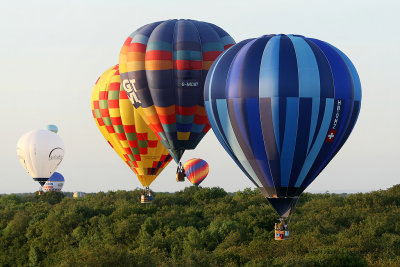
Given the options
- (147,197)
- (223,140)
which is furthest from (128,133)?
→ (223,140)

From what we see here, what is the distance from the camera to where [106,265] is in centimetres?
3884

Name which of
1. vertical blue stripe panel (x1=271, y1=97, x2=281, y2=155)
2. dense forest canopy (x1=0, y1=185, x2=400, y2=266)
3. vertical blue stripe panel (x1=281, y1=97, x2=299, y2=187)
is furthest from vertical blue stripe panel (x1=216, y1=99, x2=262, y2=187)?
dense forest canopy (x1=0, y1=185, x2=400, y2=266)

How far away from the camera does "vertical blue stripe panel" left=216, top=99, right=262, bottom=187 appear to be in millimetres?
35531

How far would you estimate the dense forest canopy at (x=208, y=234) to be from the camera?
42.6 metres

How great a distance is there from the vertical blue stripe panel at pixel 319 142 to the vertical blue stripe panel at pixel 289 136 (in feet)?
2.69

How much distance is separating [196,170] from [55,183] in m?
32.7

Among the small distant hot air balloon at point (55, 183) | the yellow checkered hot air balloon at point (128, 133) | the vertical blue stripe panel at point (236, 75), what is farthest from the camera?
the small distant hot air balloon at point (55, 183)

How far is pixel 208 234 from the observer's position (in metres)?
56.4

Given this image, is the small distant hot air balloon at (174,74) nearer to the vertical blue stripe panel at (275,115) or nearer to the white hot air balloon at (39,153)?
the vertical blue stripe panel at (275,115)

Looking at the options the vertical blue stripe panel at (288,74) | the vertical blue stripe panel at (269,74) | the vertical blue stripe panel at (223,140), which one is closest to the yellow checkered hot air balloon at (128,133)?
the vertical blue stripe panel at (223,140)

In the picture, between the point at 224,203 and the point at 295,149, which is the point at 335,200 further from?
the point at 295,149

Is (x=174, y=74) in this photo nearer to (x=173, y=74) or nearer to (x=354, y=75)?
(x=173, y=74)

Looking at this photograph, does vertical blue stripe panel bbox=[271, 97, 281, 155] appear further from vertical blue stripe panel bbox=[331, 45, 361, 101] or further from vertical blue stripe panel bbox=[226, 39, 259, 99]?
vertical blue stripe panel bbox=[331, 45, 361, 101]

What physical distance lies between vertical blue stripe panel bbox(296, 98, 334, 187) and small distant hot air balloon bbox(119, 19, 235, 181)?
12.2 meters
